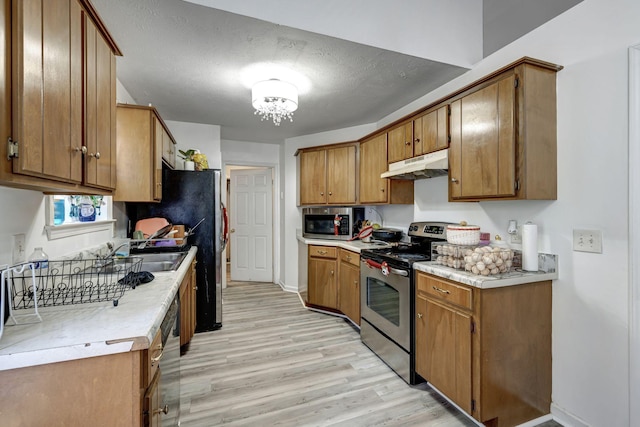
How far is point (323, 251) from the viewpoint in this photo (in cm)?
353

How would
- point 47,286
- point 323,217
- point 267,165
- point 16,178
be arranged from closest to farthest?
point 16,178, point 47,286, point 323,217, point 267,165

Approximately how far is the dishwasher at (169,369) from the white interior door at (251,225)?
3.56 m

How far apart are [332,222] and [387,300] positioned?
1.50 m

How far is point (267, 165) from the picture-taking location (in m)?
4.89

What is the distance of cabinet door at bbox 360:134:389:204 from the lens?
3078mm

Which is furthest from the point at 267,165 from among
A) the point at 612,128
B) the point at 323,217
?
the point at 612,128

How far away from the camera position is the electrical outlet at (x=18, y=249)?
49.3 inches

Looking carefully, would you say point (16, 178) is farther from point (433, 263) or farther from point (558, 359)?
point (558, 359)

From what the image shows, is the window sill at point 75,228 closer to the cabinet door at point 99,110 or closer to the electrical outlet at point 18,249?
the electrical outlet at point 18,249

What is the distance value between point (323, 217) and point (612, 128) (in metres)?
2.78

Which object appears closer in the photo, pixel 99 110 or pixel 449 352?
pixel 99 110

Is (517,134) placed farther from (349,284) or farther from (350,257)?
(349,284)

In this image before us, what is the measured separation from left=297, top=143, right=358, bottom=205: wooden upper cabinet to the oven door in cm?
115

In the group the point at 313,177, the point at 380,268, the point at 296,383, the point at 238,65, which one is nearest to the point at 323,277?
the point at 380,268
